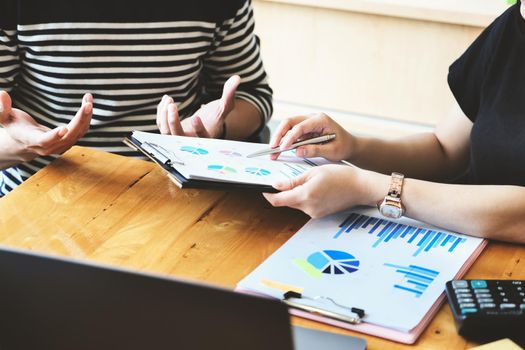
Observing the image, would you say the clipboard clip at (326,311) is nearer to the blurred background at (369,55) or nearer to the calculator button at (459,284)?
the calculator button at (459,284)

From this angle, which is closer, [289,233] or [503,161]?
[289,233]

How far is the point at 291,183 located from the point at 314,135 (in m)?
0.21

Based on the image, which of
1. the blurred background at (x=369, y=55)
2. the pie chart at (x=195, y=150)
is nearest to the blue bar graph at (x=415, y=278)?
the pie chart at (x=195, y=150)

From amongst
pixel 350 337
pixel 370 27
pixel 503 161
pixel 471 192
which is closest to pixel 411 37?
pixel 370 27

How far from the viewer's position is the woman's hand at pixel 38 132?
1395 mm

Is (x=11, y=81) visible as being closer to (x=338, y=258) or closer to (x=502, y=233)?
(x=338, y=258)

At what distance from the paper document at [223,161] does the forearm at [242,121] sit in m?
0.32

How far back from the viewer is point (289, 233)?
1.22 metres

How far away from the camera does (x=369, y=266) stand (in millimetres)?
1108

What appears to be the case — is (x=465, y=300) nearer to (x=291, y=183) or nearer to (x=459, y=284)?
(x=459, y=284)

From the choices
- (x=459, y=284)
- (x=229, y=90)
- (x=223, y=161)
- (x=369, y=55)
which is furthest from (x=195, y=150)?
(x=369, y=55)

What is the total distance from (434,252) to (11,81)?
93 cm

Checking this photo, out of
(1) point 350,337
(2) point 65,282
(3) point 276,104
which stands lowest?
(3) point 276,104

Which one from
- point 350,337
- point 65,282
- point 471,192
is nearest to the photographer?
point 65,282
